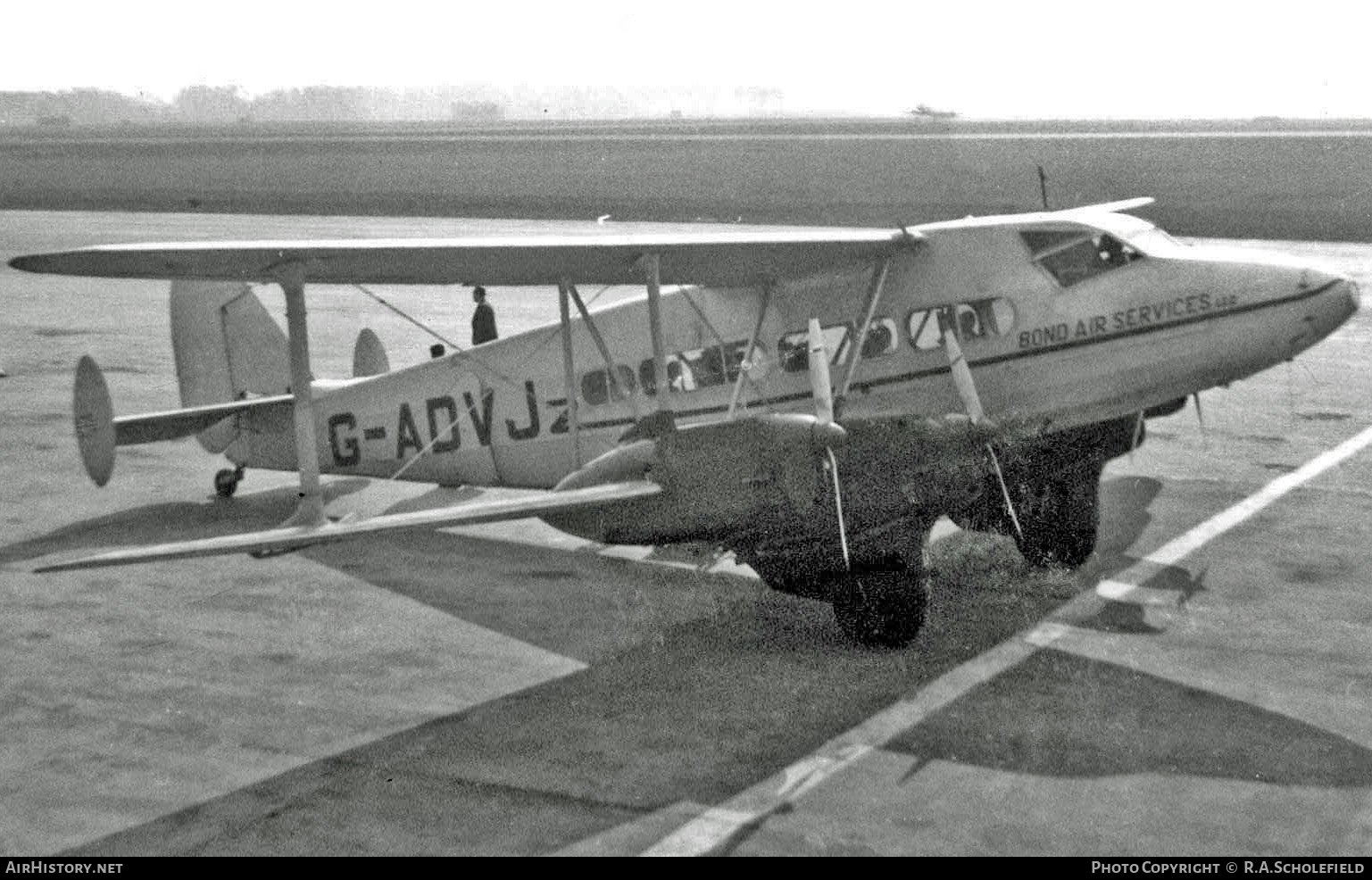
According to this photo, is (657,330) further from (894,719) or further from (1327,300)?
(1327,300)

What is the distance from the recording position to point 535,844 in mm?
10055

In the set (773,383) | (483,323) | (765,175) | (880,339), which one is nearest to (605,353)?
(773,383)

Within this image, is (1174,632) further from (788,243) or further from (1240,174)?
(1240,174)

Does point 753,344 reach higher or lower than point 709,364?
Result: higher

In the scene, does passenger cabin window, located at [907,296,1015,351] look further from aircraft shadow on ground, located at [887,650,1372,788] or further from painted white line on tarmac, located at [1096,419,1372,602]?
aircraft shadow on ground, located at [887,650,1372,788]

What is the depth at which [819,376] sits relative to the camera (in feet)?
48.3

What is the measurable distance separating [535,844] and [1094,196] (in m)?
60.4

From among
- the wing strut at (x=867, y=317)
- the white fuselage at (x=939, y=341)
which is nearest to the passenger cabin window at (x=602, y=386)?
the white fuselage at (x=939, y=341)

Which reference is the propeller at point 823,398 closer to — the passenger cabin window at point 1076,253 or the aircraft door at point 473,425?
the passenger cabin window at point 1076,253

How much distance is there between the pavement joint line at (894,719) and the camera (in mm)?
10203

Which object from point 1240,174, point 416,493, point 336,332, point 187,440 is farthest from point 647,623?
point 1240,174

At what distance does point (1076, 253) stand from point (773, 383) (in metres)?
3.35

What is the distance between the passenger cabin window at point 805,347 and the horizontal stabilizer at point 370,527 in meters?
3.51

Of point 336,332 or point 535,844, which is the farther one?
point 336,332
